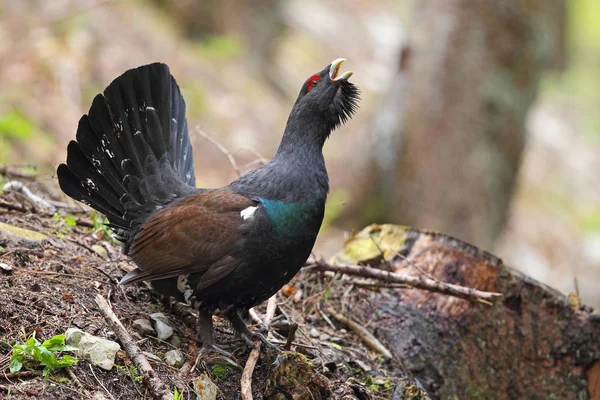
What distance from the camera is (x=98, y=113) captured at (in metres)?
4.66

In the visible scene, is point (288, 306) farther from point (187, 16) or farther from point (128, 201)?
point (187, 16)

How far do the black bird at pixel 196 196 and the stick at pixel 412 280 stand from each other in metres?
0.99

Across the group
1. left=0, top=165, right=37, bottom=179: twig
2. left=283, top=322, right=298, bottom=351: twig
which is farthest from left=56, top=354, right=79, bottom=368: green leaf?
left=0, top=165, right=37, bottom=179: twig

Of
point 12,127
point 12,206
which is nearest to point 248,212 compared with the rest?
point 12,206

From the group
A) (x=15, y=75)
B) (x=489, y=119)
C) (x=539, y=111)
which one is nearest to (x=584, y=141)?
(x=539, y=111)

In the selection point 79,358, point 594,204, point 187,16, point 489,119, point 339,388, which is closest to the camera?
point 79,358

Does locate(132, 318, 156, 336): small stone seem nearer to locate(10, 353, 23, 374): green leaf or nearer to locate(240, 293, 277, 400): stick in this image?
locate(240, 293, 277, 400): stick

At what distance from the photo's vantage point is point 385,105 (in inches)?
380

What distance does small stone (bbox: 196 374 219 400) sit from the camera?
377 centimetres

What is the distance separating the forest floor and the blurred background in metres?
1.55

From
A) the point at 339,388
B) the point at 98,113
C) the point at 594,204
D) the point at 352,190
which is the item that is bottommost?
the point at 339,388

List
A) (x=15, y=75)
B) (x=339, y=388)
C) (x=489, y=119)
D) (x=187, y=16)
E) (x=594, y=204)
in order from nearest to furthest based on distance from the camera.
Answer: (x=339, y=388), (x=489, y=119), (x=15, y=75), (x=187, y=16), (x=594, y=204)

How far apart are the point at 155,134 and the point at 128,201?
1.79 ft

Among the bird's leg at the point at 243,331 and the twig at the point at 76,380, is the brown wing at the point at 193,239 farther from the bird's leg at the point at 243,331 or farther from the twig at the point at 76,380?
the twig at the point at 76,380
